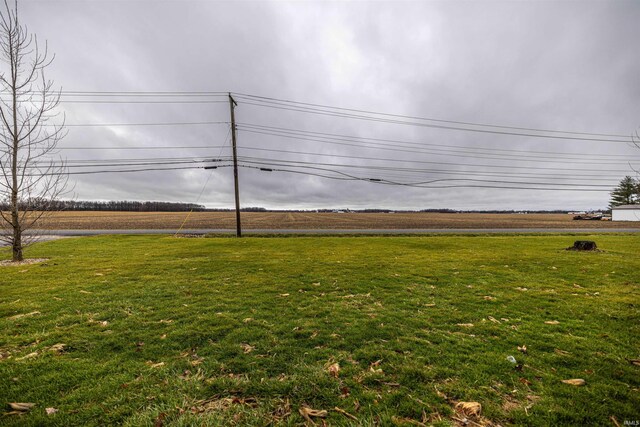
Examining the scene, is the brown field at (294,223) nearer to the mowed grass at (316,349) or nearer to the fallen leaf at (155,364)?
the mowed grass at (316,349)

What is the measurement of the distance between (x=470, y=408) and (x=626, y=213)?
98358 millimetres

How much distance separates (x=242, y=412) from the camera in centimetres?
304

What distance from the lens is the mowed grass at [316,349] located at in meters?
3.10

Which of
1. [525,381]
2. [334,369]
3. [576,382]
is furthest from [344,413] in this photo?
[576,382]

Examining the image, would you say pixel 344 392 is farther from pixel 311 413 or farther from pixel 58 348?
pixel 58 348

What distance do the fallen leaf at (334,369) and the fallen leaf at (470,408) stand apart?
5.28ft

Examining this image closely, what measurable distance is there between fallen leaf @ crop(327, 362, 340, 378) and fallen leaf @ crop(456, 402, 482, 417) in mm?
1608

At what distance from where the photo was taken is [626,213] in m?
64.4

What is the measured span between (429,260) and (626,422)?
10683 mm

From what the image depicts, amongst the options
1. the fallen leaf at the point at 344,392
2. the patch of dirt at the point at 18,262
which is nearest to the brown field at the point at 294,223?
the patch of dirt at the point at 18,262

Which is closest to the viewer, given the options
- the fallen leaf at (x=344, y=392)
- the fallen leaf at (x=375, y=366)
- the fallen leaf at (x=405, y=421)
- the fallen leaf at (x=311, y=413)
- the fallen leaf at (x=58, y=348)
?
the fallen leaf at (x=405, y=421)

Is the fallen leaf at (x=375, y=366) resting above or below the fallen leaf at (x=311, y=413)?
below

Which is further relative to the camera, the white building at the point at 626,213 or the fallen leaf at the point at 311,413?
the white building at the point at 626,213

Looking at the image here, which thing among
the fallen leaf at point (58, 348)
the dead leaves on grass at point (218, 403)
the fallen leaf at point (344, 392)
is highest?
the fallen leaf at point (58, 348)
